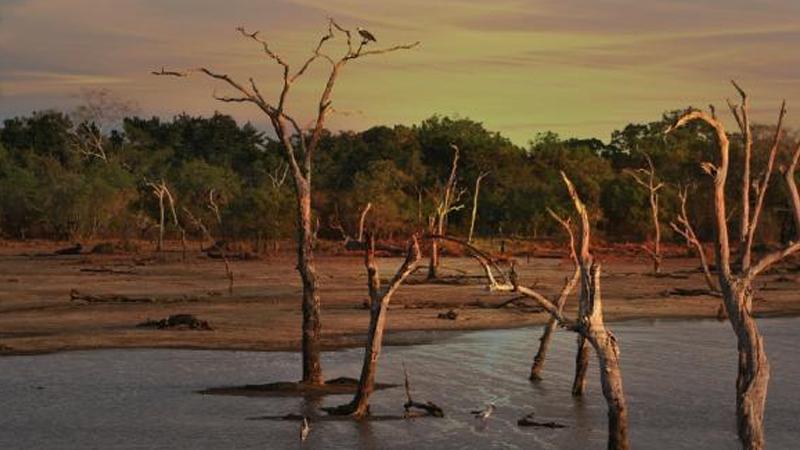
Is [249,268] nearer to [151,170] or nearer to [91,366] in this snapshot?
[91,366]

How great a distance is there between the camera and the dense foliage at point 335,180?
9200cm

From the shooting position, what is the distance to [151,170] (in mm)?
123625

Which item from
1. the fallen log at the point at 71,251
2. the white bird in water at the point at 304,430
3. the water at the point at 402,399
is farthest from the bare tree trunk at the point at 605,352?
the fallen log at the point at 71,251

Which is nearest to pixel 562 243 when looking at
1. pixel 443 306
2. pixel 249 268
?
pixel 249 268

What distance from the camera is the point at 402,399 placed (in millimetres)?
25812

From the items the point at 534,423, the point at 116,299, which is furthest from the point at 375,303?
the point at 116,299

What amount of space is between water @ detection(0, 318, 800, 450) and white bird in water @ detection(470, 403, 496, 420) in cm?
16

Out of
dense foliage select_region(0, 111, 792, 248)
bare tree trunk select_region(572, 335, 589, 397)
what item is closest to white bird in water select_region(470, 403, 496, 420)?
bare tree trunk select_region(572, 335, 589, 397)

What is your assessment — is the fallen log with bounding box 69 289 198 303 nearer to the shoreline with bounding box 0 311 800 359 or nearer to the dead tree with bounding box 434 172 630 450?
the shoreline with bounding box 0 311 800 359

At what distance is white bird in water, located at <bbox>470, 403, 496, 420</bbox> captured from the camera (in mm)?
23109

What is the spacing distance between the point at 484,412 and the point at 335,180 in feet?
311

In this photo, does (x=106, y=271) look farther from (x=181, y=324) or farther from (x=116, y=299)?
(x=181, y=324)

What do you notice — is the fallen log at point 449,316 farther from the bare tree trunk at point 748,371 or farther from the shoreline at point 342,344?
the bare tree trunk at point 748,371

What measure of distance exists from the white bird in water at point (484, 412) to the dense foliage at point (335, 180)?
2029 inches
